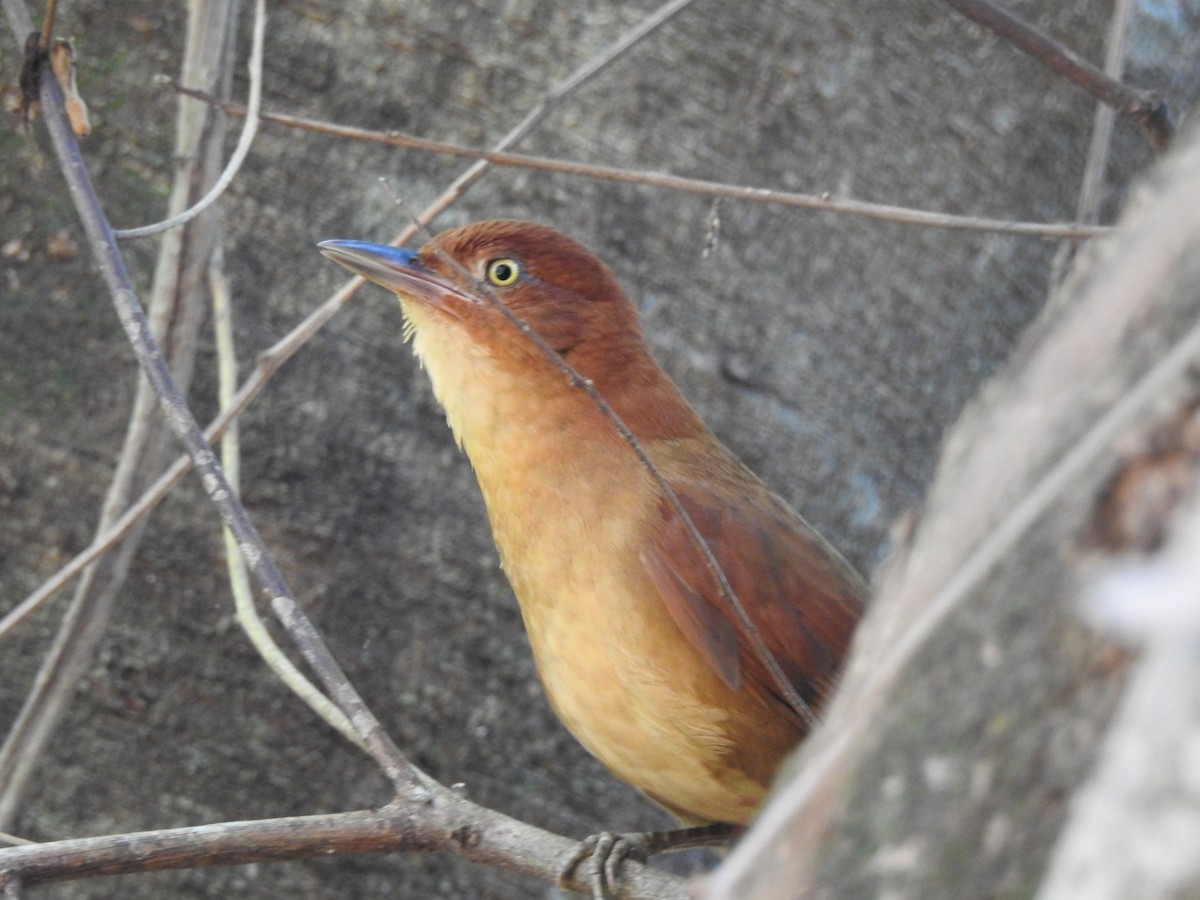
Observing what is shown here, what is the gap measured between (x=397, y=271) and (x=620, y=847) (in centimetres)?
122

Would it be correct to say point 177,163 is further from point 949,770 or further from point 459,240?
point 949,770

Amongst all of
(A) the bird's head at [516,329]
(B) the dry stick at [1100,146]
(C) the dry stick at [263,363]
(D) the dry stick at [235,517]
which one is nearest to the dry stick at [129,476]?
(C) the dry stick at [263,363]

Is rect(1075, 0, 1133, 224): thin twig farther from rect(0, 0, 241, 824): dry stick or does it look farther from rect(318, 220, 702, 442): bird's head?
rect(0, 0, 241, 824): dry stick

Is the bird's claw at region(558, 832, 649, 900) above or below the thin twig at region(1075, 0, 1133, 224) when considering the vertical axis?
below

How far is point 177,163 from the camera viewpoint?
283 centimetres

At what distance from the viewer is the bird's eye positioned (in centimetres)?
306

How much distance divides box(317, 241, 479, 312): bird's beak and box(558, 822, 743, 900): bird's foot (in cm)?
114

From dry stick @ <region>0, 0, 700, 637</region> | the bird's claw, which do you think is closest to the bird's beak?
dry stick @ <region>0, 0, 700, 637</region>

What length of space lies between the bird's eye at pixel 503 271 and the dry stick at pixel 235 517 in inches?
40.1

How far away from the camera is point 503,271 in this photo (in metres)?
3.08

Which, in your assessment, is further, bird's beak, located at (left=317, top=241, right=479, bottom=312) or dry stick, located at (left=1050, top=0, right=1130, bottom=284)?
bird's beak, located at (left=317, top=241, right=479, bottom=312)

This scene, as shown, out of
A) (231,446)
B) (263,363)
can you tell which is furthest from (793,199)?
(231,446)

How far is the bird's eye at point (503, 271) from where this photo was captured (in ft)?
10.1

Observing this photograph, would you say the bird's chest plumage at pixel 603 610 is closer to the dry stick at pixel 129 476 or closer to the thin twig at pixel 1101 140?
the dry stick at pixel 129 476
